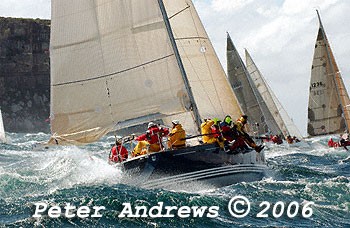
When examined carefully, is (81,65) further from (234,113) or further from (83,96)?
(234,113)

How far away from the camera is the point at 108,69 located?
15328 mm

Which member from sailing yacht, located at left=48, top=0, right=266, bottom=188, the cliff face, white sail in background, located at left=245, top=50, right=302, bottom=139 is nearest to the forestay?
sailing yacht, located at left=48, top=0, right=266, bottom=188

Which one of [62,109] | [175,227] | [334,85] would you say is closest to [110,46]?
[62,109]

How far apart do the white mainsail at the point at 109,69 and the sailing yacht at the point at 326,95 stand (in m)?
16.1

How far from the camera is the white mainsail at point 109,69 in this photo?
15.0 metres

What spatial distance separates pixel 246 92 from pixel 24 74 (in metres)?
55.3

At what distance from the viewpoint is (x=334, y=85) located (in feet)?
100

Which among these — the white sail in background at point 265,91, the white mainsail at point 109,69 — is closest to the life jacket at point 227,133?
the white mainsail at point 109,69

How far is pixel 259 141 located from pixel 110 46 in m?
5.18

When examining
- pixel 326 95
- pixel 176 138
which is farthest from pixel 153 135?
pixel 326 95

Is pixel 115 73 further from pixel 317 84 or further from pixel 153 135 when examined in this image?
pixel 317 84

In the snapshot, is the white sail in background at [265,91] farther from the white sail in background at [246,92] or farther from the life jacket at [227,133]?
the life jacket at [227,133]

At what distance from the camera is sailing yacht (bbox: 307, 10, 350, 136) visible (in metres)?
29.8

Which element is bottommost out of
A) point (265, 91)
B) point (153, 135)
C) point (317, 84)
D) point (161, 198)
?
point (161, 198)
